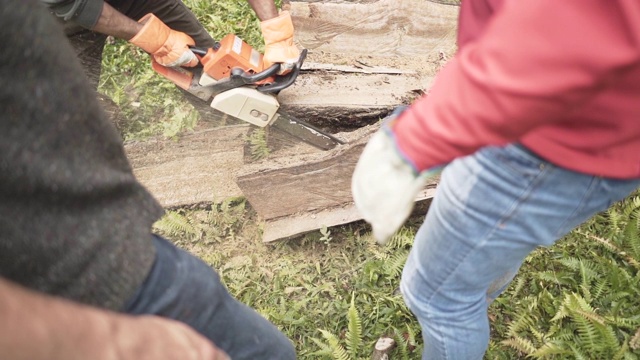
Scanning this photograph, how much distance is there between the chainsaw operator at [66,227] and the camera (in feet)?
2.62

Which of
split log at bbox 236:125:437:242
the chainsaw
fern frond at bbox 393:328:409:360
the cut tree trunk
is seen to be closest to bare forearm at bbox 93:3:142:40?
the chainsaw

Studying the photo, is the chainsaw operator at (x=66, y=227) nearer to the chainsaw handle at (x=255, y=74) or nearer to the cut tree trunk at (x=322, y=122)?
the cut tree trunk at (x=322, y=122)

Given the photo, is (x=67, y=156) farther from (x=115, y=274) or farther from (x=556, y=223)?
(x=556, y=223)

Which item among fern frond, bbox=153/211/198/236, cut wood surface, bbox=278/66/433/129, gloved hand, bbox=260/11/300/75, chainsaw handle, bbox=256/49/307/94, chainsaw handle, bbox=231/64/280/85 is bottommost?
fern frond, bbox=153/211/198/236

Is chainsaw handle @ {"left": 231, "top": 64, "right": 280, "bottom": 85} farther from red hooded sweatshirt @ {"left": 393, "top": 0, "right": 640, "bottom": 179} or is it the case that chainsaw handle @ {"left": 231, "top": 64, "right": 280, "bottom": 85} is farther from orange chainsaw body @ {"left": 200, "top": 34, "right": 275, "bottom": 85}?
red hooded sweatshirt @ {"left": 393, "top": 0, "right": 640, "bottom": 179}

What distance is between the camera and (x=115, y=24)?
264cm

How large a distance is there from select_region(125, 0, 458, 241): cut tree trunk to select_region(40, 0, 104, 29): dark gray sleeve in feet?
2.61

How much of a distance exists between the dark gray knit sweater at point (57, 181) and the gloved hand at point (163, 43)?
5.85ft

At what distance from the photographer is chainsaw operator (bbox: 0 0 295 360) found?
80 centimetres

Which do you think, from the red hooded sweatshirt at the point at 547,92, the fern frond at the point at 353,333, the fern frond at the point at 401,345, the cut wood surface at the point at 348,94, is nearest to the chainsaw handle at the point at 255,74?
the cut wood surface at the point at 348,94

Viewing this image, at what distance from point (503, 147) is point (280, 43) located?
70.2 inches

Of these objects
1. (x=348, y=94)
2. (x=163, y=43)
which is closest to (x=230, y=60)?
(x=163, y=43)

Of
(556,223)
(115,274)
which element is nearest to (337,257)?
(556,223)

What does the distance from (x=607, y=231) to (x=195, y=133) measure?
2.36 m
